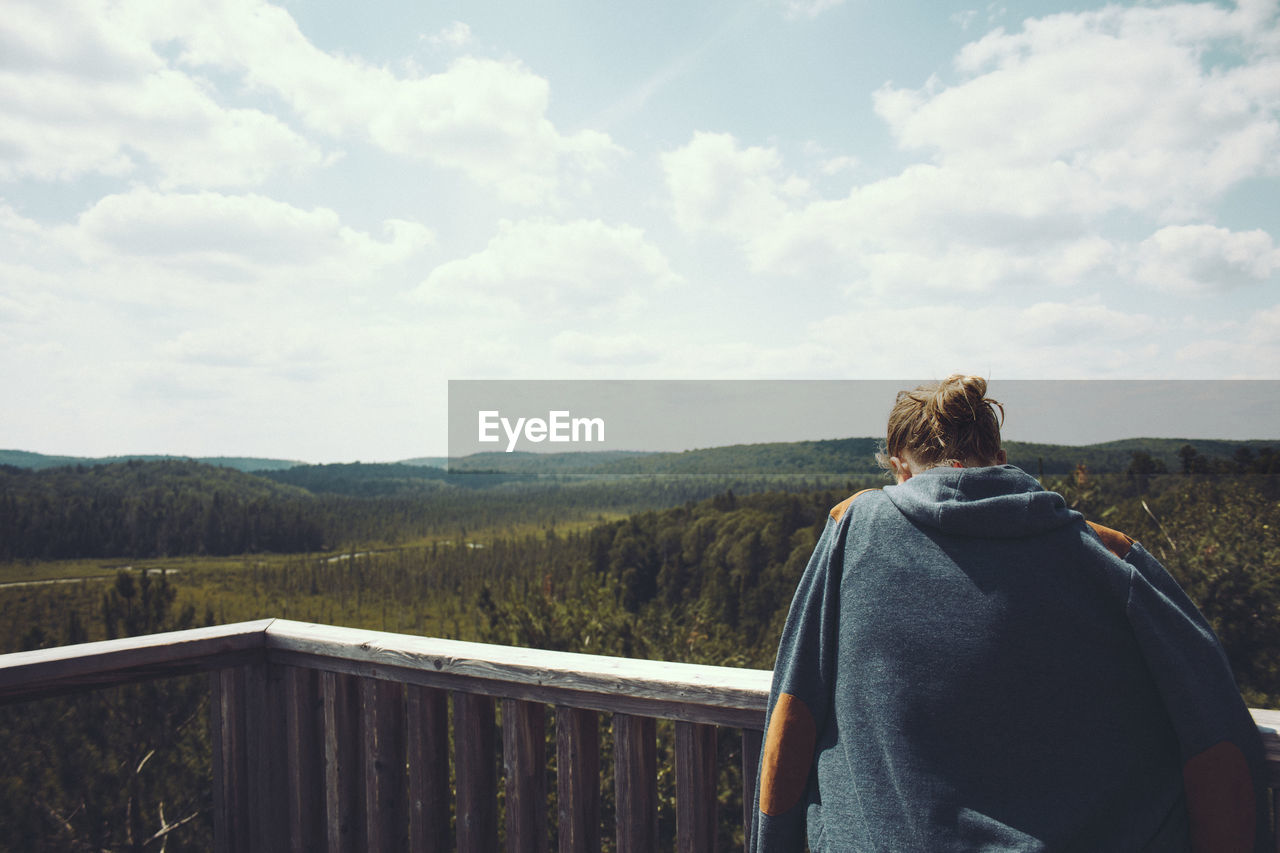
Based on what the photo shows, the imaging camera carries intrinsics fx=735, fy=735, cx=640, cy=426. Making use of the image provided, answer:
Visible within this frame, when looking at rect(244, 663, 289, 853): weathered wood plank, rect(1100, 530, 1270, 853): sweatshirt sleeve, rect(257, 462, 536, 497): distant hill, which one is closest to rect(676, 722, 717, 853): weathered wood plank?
rect(1100, 530, 1270, 853): sweatshirt sleeve

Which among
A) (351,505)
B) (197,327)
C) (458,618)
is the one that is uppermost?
(197,327)

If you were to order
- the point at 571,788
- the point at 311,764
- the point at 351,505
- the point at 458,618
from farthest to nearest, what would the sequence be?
the point at 351,505 < the point at 458,618 < the point at 311,764 < the point at 571,788

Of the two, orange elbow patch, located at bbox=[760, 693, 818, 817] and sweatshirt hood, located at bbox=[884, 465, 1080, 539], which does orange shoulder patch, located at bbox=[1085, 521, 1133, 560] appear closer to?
sweatshirt hood, located at bbox=[884, 465, 1080, 539]

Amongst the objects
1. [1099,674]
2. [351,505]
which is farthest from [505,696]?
[351,505]

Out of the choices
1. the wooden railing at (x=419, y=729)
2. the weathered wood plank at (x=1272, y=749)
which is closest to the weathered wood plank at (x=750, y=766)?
the wooden railing at (x=419, y=729)

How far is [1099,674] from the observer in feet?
3.39

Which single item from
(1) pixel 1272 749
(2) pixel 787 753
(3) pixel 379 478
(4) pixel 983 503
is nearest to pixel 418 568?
(3) pixel 379 478

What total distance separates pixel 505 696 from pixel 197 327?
63124 millimetres

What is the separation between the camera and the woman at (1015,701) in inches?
39.4

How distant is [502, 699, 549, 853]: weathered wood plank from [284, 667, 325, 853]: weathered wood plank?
0.64 metres

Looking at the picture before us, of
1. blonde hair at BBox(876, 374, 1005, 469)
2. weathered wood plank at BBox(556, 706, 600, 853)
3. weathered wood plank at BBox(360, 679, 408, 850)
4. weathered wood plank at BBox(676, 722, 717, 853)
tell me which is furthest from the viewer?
weathered wood plank at BBox(360, 679, 408, 850)

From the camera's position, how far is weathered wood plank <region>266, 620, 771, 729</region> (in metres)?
1.31

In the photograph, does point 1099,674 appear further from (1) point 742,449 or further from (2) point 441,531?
(2) point 441,531

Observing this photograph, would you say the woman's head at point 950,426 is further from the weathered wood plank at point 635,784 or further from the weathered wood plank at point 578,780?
the weathered wood plank at point 578,780
